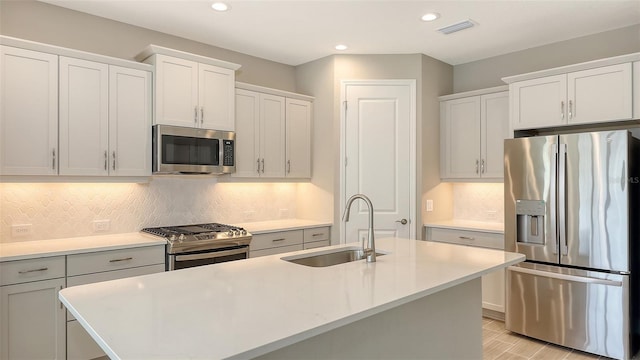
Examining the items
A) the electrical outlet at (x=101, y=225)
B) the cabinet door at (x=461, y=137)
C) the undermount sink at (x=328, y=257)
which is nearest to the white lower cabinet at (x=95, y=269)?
the electrical outlet at (x=101, y=225)

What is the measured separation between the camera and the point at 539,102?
3598mm

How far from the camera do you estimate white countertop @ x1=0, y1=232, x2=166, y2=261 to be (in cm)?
257

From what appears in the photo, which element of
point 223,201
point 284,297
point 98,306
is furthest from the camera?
point 223,201

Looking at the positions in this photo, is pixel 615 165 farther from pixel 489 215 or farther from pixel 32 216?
pixel 32 216

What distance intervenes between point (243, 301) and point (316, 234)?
2704 millimetres

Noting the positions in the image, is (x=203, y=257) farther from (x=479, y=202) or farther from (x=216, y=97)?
(x=479, y=202)

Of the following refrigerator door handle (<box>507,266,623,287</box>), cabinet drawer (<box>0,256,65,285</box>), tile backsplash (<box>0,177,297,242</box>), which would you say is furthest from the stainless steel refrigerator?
cabinet drawer (<box>0,256,65,285</box>)

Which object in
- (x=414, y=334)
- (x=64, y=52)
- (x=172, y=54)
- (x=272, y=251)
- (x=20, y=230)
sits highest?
(x=172, y=54)

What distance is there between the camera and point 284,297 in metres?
1.58

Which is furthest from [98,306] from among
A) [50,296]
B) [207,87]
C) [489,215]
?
[489,215]

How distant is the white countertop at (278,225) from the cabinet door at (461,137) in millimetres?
1528

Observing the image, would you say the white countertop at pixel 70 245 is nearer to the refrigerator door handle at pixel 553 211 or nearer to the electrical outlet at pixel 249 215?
the electrical outlet at pixel 249 215

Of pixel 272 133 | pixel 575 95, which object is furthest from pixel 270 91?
pixel 575 95

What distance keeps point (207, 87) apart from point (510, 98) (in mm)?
2807
